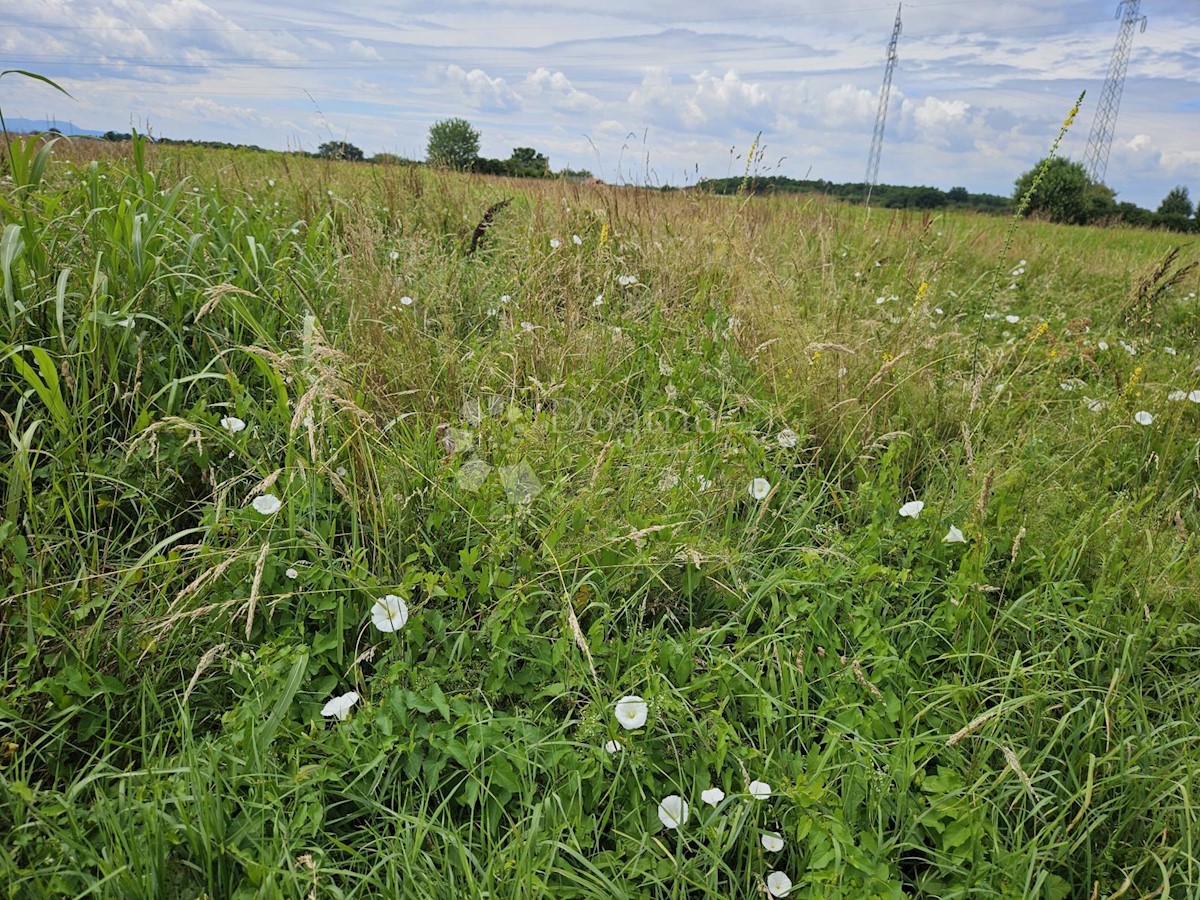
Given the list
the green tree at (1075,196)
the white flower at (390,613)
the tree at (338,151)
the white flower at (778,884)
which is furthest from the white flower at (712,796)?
the green tree at (1075,196)

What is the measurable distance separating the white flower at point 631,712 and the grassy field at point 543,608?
0.04 feet

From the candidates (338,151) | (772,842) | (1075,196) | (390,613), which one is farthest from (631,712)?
(1075,196)

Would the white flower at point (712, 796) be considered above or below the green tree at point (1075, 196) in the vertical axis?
below

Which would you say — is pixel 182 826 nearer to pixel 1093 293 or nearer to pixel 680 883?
pixel 680 883

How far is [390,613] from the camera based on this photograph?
1.51 metres

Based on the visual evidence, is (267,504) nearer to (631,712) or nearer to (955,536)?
(631,712)

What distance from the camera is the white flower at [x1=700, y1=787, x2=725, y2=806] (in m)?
1.27

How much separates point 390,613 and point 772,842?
36.6 inches

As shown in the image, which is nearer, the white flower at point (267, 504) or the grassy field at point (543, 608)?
the grassy field at point (543, 608)

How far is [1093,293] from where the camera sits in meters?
5.66

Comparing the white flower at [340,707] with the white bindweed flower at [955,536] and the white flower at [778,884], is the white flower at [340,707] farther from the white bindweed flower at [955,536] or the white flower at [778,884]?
the white bindweed flower at [955,536]

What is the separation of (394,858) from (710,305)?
10.1 ft

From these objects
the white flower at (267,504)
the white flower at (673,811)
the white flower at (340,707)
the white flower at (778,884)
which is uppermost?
the white flower at (267,504)

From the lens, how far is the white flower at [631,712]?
1343 millimetres
